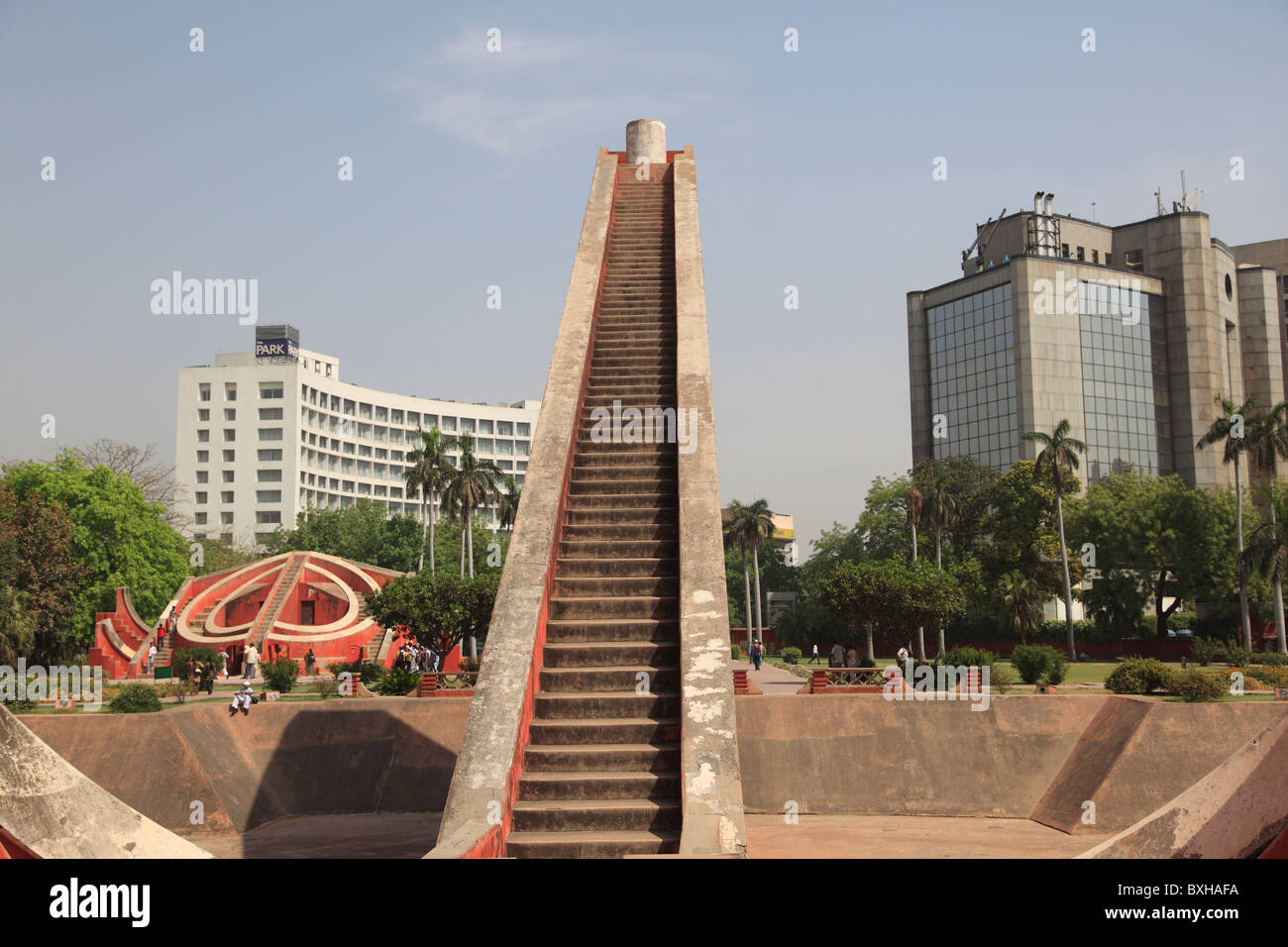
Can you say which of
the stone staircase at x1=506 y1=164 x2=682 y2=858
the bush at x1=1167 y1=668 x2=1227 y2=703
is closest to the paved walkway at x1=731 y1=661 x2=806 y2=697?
the bush at x1=1167 y1=668 x2=1227 y2=703

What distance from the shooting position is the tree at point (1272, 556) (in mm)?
41875

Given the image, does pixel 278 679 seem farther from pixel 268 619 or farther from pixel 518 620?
pixel 268 619

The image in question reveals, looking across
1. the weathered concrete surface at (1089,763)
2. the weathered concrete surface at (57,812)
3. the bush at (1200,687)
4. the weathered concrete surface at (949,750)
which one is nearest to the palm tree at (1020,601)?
the bush at (1200,687)

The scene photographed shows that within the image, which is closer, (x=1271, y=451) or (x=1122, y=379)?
(x=1271, y=451)

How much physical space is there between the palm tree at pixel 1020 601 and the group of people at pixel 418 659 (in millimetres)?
28977

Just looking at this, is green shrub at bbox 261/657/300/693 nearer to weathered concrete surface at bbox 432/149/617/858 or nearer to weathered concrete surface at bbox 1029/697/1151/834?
weathered concrete surface at bbox 432/149/617/858

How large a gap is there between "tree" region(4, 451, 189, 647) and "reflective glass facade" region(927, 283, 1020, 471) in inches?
2098

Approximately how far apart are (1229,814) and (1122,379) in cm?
7611

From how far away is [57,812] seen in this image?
521 cm

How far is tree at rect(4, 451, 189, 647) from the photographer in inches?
1751

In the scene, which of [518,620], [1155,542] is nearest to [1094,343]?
[1155,542]

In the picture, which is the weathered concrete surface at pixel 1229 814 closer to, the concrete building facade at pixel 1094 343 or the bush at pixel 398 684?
the bush at pixel 398 684
